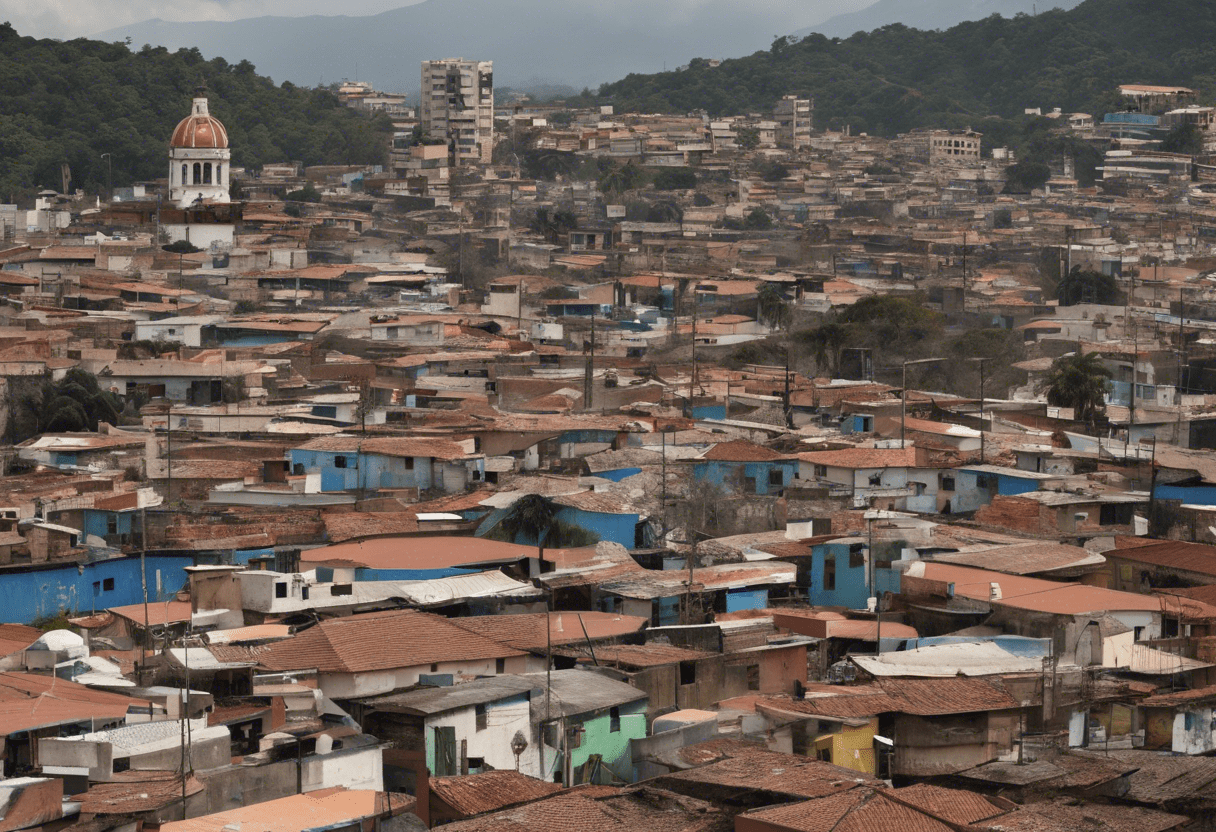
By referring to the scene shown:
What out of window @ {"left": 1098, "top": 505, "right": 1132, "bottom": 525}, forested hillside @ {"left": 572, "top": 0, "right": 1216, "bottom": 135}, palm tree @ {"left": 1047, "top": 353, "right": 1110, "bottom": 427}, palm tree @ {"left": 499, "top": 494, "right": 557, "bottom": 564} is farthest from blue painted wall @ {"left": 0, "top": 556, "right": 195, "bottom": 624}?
forested hillside @ {"left": 572, "top": 0, "right": 1216, "bottom": 135}

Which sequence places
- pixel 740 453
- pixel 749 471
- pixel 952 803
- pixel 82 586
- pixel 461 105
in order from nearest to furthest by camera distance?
1. pixel 952 803
2. pixel 82 586
3. pixel 749 471
4. pixel 740 453
5. pixel 461 105

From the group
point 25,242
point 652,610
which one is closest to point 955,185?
point 25,242

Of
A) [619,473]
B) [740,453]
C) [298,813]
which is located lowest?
[619,473]

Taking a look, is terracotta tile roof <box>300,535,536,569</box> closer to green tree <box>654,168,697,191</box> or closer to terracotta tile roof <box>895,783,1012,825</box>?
terracotta tile roof <box>895,783,1012,825</box>

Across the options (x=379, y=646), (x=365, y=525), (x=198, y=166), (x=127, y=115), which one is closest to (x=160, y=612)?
(x=379, y=646)

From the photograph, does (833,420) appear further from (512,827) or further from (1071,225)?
(1071,225)

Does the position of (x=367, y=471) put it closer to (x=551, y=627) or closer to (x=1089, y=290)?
(x=551, y=627)

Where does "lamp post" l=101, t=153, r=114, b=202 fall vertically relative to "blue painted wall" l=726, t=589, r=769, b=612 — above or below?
above
